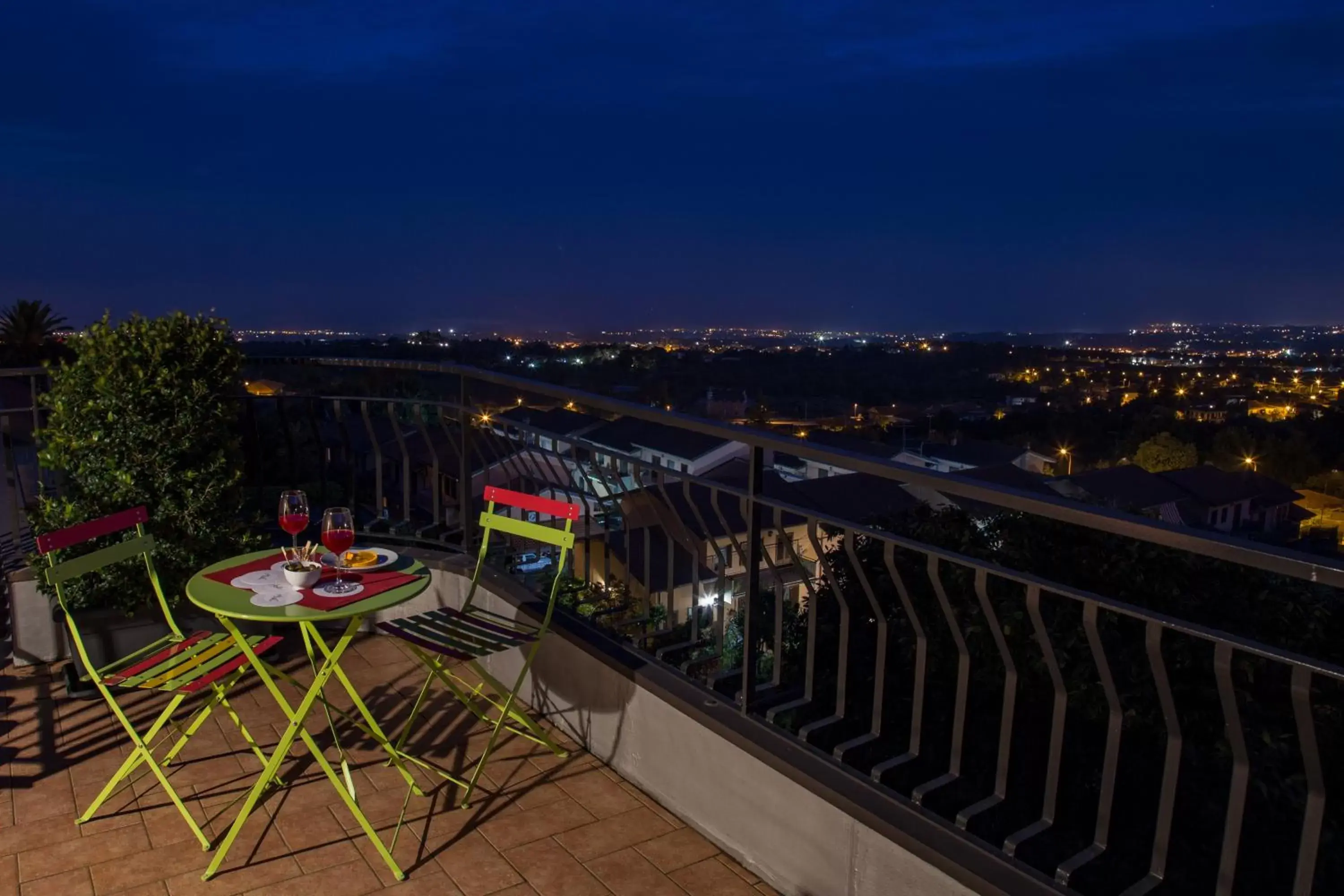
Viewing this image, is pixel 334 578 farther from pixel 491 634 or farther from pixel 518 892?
pixel 518 892

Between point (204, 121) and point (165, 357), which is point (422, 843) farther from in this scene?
point (204, 121)

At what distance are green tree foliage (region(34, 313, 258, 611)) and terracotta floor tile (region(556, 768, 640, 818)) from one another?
2012 mm

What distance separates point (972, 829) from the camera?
90.5 inches

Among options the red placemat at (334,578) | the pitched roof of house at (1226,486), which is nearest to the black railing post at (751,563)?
the red placemat at (334,578)

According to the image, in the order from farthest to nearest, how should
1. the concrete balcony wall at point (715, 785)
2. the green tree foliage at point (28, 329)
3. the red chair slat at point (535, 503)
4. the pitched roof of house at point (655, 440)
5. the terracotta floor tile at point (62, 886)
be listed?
1. the green tree foliage at point (28, 329)
2. the pitched roof of house at point (655, 440)
3. the red chair slat at point (535, 503)
4. the terracotta floor tile at point (62, 886)
5. the concrete balcony wall at point (715, 785)

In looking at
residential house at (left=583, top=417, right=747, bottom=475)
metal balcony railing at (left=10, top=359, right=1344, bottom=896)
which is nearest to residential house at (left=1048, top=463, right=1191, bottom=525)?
residential house at (left=583, top=417, right=747, bottom=475)

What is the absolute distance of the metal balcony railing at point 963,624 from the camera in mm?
1861

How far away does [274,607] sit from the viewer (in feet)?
8.66

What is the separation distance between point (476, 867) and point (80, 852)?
1.16m

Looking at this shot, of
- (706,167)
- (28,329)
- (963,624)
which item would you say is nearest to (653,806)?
(963,624)

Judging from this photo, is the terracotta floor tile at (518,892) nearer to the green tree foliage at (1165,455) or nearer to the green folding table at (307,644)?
the green folding table at (307,644)

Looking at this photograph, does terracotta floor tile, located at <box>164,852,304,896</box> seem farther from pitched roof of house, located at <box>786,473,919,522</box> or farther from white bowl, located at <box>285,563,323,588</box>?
pitched roof of house, located at <box>786,473,919,522</box>

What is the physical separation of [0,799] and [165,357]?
71.8 inches

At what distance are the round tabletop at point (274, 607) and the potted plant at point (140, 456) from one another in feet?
3.53
